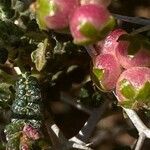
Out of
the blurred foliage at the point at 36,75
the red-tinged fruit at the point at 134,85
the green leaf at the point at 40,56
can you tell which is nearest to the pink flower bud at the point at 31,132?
the blurred foliage at the point at 36,75

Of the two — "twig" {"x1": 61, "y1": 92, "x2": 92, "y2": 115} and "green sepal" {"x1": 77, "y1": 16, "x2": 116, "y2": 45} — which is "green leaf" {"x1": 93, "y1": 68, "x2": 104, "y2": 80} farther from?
"twig" {"x1": 61, "y1": 92, "x2": 92, "y2": 115}

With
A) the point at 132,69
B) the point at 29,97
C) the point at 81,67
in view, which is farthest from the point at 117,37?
the point at 81,67

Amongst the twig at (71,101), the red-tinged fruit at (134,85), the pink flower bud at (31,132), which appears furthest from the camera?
the twig at (71,101)

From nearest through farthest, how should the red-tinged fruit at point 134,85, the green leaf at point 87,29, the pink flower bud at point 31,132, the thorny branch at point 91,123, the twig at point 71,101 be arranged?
the green leaf at point 87,29, the red-tinged fruit at point 134,85, the pink flower bud at point 31,132, the thorny branch at point 91,123, the twig at point 71,101

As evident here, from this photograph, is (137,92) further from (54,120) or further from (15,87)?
(54,120)

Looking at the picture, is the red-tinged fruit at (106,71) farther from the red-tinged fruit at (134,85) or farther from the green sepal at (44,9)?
the green sepal at (44,9)

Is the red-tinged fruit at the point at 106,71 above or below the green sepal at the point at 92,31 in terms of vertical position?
below
